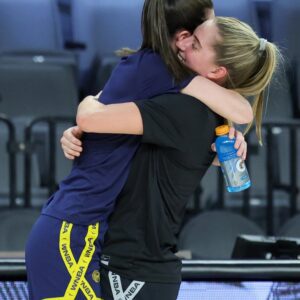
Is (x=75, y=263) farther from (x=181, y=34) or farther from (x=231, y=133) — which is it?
(x=181, y=34)

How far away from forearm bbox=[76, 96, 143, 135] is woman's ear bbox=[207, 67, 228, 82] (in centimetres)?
21

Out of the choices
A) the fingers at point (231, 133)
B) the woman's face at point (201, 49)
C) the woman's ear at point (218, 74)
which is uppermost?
the woman's face at point (201, 49)

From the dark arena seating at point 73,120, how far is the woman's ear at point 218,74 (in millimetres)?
1228

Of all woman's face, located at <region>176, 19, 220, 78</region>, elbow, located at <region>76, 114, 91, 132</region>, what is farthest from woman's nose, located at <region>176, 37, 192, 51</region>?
elbow, located at <region>76, 114, 91, 132</region>

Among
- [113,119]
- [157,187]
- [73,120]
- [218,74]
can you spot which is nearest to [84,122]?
[113,119]

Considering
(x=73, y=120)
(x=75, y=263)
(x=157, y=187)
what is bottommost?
(x=73, y=120)

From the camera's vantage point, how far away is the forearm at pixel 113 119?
193cm

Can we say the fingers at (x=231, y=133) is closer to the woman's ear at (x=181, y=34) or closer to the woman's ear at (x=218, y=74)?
the woman's ear at (x=218, y=74)

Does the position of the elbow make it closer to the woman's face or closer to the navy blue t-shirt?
the navy blue t-shirt

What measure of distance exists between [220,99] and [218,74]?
0.22ft

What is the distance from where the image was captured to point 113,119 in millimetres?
1925

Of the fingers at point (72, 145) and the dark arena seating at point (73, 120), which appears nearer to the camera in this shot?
the fingers at point (72, 145)

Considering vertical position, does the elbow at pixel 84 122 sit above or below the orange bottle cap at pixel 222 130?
above

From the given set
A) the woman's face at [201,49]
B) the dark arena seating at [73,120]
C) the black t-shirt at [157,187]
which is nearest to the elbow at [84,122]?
the black t-shirt at [157,187]
